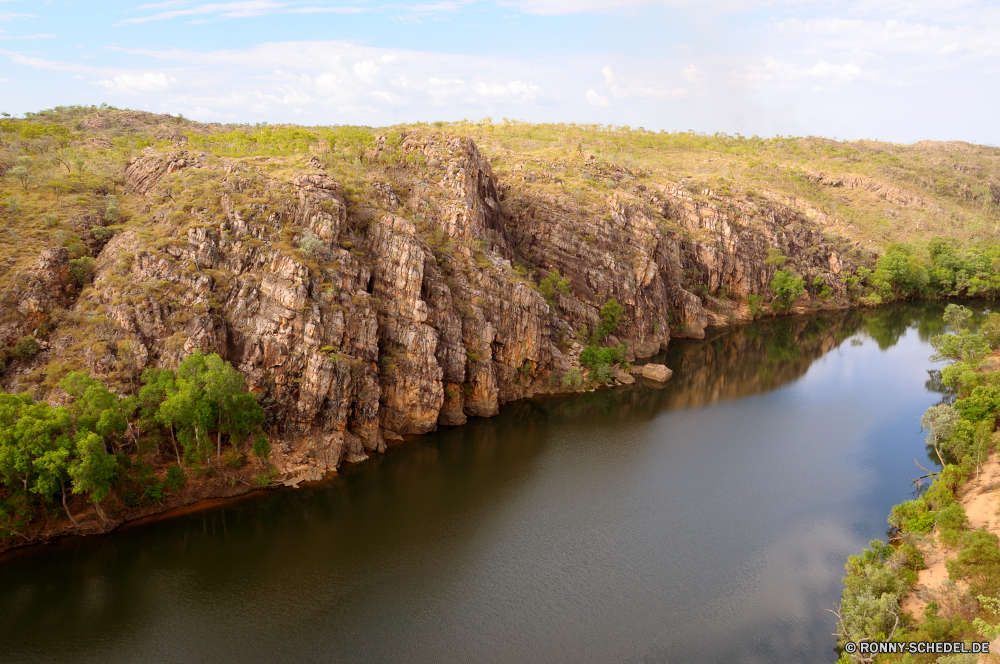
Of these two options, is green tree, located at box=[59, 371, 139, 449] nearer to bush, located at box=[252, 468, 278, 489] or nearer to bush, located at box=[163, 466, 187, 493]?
bush, located at box=[163, 466, 187, 493]

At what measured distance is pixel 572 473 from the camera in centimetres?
5228

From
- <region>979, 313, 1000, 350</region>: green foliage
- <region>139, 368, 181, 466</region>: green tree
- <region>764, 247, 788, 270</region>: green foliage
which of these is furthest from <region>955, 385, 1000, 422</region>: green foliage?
<region>764, 247, 788, 270</region>: green foliage

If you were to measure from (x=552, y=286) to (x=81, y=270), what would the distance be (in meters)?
53.2

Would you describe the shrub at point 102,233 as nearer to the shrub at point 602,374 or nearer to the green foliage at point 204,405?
the green foliage at point 204,405

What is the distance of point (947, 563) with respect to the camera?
32812 millimetres

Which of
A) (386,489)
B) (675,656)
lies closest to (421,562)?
(386,489)

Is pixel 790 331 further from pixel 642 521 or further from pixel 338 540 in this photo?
pixel 338 540

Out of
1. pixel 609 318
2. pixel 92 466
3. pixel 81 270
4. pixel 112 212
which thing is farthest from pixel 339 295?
pixel 609 318

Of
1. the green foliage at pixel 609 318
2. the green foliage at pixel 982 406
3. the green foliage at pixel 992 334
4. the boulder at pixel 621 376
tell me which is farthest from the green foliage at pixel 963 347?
the green foliage at pixel 609 318

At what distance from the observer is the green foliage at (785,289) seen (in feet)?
382

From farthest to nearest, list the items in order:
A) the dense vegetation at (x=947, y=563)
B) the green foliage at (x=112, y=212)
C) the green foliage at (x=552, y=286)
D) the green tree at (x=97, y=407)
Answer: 1. the green foliage at (x=552, y=286)
2. the green foliage at (x=112, y=212)
3. the green tree at (x=97, y=407)
4. the dense vegetation at (x=947, y=563)

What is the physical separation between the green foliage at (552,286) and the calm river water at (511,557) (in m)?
21.9

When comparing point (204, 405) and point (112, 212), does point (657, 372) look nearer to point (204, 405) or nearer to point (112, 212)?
point (204, 405)

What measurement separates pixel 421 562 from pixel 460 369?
25092 mm
